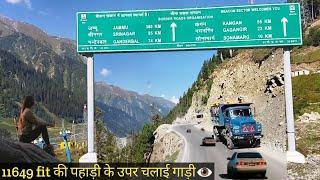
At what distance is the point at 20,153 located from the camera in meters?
11.2

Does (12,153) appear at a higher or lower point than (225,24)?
lower

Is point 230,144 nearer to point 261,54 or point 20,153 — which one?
point 20,153

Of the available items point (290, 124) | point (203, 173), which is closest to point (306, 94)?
point (290, 124)

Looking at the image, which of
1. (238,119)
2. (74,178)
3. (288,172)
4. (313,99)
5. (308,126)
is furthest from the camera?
(313,99)

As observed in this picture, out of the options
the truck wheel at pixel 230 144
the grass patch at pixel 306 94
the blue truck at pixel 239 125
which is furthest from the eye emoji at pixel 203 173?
the grass patch at pixel 306 94

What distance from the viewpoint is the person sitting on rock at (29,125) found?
1128 cm

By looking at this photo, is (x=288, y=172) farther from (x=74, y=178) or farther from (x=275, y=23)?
(x=74, y=178)

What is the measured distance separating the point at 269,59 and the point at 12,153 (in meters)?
85.4

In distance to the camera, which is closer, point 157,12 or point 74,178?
point 74,178

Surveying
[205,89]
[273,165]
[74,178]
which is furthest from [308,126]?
[205,89]

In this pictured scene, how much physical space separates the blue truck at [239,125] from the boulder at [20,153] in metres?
22.2

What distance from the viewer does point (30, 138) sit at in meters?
11.7

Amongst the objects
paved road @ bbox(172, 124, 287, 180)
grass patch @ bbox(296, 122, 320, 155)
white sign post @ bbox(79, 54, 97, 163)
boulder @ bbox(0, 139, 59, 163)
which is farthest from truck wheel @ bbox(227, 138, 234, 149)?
boulder @ bbox(0, 139, 59, 163)

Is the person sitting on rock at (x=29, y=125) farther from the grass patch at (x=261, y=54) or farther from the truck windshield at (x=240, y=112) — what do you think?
the grass patch at (x=261, y=54)
